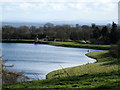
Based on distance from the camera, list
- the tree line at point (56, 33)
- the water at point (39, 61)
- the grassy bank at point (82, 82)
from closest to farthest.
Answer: the grassy bank at point (82, 82) < the water at point (39, 61) < the tree line at point (56, 33)

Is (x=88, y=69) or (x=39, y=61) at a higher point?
(x=88, y=69)

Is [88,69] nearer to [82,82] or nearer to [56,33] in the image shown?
[82,82]

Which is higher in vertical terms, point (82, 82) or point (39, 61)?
point (82, 82)

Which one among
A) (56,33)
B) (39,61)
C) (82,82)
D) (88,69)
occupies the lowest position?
(39,61)

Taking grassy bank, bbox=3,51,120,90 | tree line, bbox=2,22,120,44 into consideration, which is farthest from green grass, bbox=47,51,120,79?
tree line, bbox=2,22,120,44

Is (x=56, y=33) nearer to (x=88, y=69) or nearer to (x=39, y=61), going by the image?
(x=39, y=61)

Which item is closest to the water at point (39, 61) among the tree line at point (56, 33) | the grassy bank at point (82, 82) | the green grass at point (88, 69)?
the green grass at point (88, 69)

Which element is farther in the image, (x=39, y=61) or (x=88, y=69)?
(x=39, y=61)

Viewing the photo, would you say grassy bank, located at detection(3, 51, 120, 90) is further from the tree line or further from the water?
the tree line

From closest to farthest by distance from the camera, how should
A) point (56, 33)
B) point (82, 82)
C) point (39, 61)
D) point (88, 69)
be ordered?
point (82, 82) → point (88, 69) → point (39, 61) → point (56, 33)

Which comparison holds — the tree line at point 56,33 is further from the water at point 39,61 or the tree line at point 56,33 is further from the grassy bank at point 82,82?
the grassy bank at point 82,82

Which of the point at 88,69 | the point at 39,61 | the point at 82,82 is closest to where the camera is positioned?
the point at 82,82

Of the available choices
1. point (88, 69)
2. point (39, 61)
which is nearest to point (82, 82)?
point (88, 69)

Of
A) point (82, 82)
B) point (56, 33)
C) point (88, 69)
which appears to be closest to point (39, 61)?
point (88, 69)
